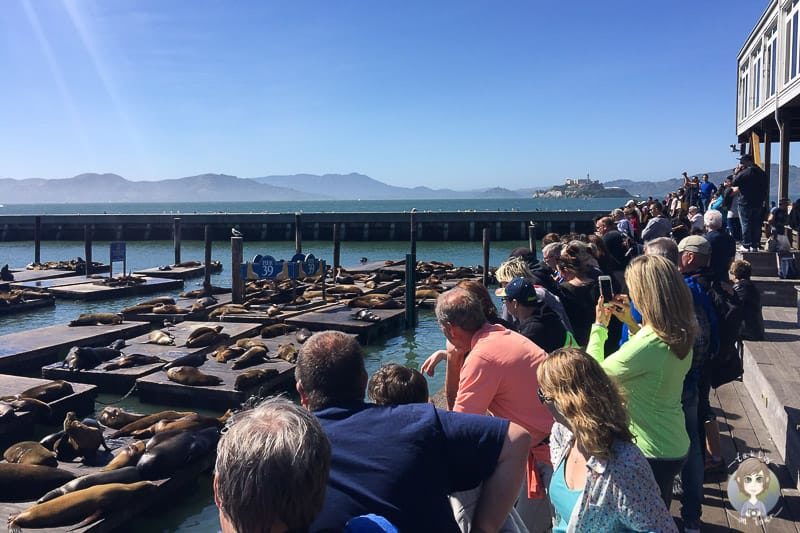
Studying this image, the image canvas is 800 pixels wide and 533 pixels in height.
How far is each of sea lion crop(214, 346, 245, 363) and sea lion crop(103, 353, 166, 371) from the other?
0.84 m

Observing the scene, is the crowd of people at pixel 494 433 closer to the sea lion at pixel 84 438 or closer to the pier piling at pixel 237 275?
the sea lion at pixel 84 438

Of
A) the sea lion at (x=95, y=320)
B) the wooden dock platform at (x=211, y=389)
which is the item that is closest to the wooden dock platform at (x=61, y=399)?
the wooden dock platform at (x=211, y=389)

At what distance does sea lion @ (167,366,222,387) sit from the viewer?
8.84 m

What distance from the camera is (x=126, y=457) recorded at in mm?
6105

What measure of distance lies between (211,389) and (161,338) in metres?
2.93

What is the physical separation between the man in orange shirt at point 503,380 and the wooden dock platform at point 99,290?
17358mm

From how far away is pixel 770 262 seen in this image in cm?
968

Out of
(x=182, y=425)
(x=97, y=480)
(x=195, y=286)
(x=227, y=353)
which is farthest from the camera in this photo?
(x=195, y=286)

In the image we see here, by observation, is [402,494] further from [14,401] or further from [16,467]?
[14,401]

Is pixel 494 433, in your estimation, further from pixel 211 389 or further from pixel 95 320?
pixel 95 320

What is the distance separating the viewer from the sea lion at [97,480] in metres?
5.22

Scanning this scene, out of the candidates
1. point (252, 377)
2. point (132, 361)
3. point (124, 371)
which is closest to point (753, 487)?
point (252, 377)

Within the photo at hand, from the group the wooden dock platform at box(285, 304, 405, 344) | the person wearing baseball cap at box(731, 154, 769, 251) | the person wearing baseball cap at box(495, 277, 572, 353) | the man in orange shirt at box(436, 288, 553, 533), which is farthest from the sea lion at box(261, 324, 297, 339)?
the man in orange shirt at box(436, 288, 553, 533)

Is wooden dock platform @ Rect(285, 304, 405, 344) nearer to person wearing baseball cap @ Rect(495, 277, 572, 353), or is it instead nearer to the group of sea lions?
the group of sea lions
